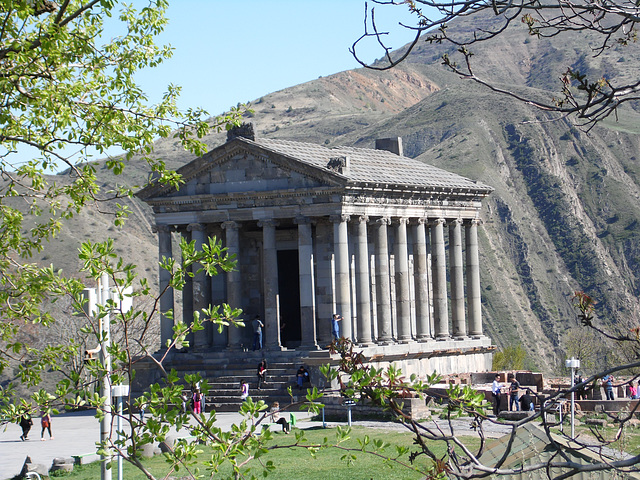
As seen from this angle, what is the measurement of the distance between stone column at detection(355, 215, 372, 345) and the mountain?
47.4 metres

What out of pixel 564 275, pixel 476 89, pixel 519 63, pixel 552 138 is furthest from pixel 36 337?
pixel 519 63

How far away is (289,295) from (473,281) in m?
9.30

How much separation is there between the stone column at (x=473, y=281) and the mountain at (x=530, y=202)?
39.1 m

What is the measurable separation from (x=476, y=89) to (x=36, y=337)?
8611 centimetres

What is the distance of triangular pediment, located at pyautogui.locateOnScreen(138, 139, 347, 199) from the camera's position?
1640 inches

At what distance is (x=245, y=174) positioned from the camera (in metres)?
42.7

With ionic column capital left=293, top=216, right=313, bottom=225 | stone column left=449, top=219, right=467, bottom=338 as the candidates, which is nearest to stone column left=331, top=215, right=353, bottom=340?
ionic column capital left=293, top=216, right=313, bottom=225

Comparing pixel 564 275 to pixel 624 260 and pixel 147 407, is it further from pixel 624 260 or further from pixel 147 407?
pixel 147 407

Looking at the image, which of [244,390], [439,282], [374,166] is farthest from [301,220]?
[439,282]

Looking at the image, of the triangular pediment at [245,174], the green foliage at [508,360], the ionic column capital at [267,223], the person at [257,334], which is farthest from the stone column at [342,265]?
the green foliage at [508,360]

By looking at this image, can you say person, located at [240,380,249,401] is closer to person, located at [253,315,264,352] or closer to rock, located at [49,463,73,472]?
person, located at [253,315,264,352]

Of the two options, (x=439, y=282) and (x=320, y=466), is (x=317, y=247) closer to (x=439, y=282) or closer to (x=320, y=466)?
(x=439, y=282)

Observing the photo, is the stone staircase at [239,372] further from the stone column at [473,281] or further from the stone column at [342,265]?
the stone column at [473,281]

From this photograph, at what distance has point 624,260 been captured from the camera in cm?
10781
